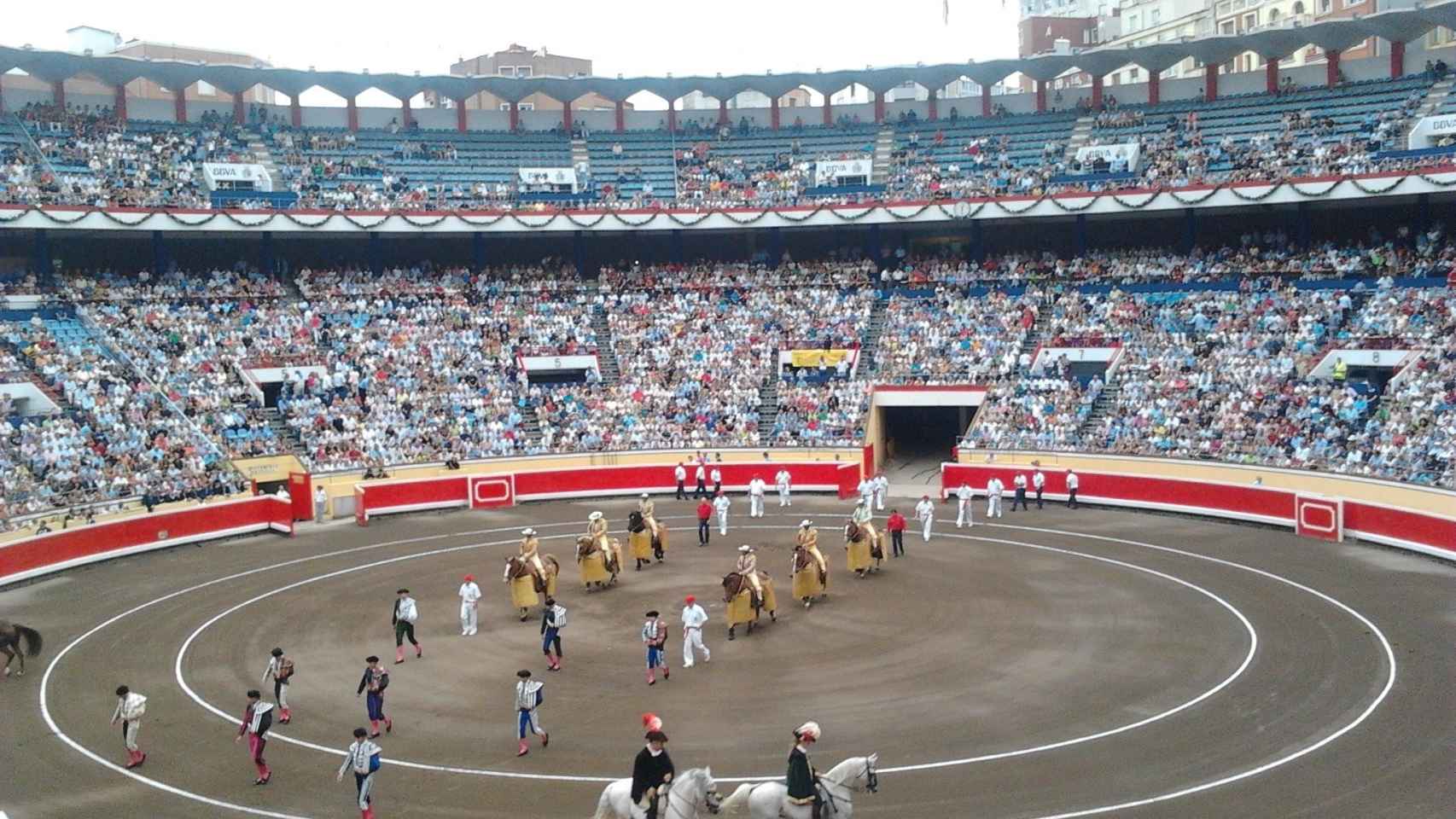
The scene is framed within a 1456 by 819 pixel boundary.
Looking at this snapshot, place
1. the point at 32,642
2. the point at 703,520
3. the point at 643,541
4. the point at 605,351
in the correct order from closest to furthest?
the point at 32,642 < the point at 643,541 < the point at 703,520 < the point at 605,351

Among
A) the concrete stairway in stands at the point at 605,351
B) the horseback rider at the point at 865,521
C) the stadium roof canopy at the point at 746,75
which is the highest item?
the stadium roof canopy at the point at 746,75

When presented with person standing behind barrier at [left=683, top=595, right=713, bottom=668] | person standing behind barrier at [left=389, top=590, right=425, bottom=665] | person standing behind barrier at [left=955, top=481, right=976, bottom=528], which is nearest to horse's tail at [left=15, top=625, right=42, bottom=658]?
person standing behind barrier at [left=389, top=590, right=425, bottom=665]

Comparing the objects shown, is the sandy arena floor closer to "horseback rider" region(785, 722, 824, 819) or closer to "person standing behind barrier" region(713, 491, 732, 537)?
"horseback rider" region(785, 722, 824, 819)

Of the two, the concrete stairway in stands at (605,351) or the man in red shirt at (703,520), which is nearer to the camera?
the man in red shirt at (703,520)

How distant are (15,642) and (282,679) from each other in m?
7.35

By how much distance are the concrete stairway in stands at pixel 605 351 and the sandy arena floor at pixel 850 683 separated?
19.6 metres

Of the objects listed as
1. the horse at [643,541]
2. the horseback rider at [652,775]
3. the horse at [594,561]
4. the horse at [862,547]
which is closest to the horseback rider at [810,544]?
the horse at [862,547]

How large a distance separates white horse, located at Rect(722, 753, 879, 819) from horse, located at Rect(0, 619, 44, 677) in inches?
650

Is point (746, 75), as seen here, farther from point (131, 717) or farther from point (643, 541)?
point (131, 717)

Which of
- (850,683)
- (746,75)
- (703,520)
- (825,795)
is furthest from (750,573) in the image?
(746,75)

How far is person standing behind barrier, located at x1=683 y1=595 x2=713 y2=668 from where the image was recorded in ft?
74.8

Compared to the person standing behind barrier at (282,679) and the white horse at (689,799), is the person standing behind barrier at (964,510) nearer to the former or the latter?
the person standing behind barrier at (282,679)

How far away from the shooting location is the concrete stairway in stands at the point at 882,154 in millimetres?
61750

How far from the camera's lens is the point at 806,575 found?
27.6 m
